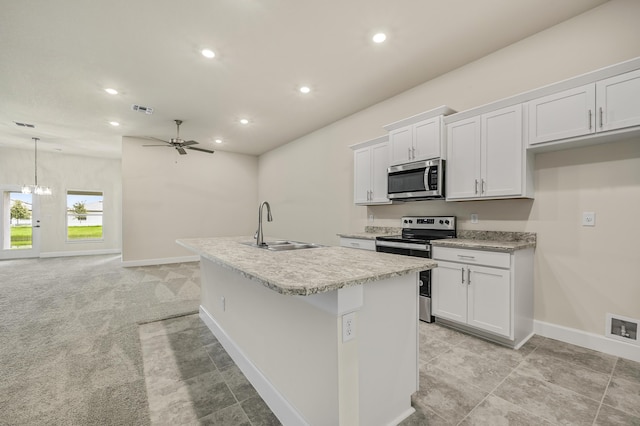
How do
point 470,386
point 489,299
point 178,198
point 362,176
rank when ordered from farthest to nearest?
point 178,198 < point 362,176 < point 489,299 < point 470,386

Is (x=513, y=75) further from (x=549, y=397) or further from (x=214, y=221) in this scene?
(x=214, y=221)

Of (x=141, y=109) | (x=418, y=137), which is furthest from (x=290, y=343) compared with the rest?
(x=141, y=109)

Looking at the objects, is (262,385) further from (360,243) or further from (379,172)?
(379,172)

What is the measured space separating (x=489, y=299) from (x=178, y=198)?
6.64m

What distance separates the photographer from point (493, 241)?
2748 millimetres

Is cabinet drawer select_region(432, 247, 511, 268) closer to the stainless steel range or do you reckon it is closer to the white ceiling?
the stainless steel range

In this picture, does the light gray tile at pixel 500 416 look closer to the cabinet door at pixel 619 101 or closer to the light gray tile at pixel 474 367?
the light gray tile at pixel 474 367

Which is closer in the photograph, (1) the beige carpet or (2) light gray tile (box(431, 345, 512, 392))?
(1) the beige carpet

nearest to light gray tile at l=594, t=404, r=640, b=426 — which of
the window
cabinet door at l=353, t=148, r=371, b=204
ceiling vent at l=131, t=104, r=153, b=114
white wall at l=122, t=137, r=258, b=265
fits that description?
cabinet door at l=353, t=148, r=371, b=204

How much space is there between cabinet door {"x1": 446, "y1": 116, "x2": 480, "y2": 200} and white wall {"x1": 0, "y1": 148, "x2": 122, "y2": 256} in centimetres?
946

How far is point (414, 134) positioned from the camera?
10.7ft

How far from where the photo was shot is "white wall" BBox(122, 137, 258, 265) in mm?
6066

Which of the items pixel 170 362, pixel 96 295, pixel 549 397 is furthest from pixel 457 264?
pixel 96 295

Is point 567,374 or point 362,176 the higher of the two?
point 362,176
